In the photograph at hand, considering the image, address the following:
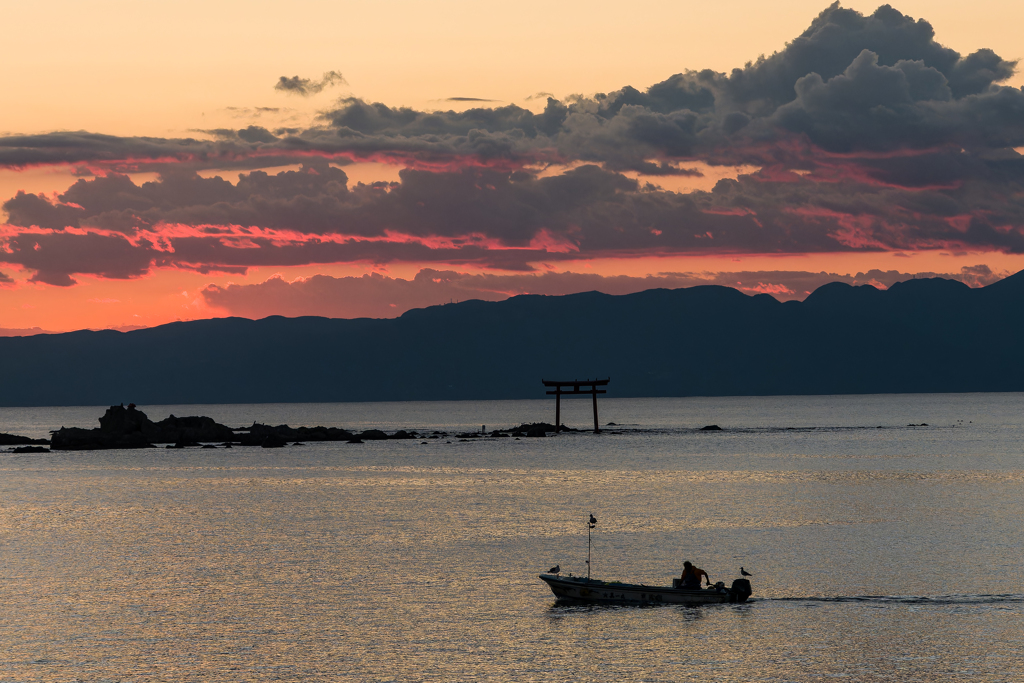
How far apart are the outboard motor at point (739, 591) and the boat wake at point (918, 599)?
0.88m

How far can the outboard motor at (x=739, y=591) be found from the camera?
136ft

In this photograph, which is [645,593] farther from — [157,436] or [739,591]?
[157,436]

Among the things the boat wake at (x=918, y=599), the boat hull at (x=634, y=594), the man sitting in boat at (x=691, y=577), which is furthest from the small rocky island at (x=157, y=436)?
the boat wake at (x=918, y=599)

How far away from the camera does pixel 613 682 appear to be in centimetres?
3156

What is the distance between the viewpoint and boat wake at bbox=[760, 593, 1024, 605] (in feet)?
136

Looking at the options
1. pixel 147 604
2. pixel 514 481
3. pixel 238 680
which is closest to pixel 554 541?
pixel 147 604

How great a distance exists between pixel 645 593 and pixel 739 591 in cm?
372

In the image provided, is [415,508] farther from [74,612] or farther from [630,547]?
[74,612]

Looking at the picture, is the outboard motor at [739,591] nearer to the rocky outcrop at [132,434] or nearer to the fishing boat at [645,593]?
the fishing boat at [645,593]

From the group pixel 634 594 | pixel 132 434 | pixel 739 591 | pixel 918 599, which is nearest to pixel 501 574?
pixel 634 594

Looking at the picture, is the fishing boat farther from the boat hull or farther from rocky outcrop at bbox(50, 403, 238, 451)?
rocky outcrop at bbox(50, 403, 238, 451)

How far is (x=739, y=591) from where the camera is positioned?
41.6m

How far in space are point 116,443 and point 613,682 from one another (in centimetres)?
12672

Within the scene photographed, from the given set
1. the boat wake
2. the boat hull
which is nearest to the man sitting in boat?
the boat hull
